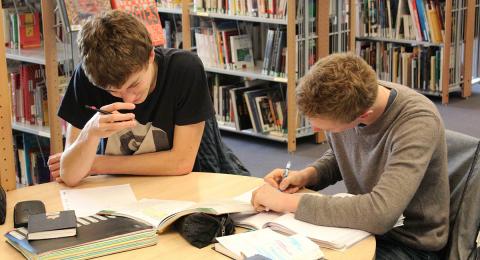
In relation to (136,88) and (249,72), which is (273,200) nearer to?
(136,88)

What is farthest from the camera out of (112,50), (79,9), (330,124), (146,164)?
(79,9)

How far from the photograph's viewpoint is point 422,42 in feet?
20.1

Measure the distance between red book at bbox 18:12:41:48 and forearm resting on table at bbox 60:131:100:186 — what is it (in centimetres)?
235

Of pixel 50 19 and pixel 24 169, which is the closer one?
pixel 50 19

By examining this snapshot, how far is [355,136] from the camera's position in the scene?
6.98ft

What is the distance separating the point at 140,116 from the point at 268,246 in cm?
83

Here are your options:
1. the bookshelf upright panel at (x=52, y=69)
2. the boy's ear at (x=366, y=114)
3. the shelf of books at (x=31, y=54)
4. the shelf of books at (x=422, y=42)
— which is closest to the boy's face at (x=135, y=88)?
the boy's ear at (x=366, y=114)

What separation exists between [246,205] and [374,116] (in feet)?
1.41

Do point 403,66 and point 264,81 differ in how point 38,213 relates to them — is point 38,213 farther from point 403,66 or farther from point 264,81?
point 403,66

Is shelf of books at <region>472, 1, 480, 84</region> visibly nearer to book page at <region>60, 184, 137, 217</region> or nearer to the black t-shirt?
the black t-shirt

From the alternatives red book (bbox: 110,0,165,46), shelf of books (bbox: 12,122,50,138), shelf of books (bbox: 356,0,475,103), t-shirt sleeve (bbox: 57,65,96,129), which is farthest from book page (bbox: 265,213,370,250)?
shelf of books (bbox: 356,0,475,103)

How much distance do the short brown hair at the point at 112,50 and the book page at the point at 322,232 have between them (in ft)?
2.02

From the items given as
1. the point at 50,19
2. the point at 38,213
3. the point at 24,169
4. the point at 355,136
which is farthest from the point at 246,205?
the point at 24,169

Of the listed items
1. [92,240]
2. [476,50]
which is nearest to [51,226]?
[92,240]
